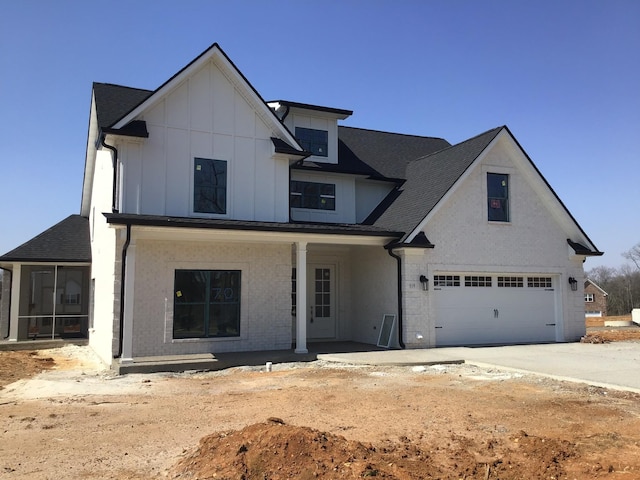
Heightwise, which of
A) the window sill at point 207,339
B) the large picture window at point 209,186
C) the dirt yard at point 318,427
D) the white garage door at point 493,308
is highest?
the large picture window at point 209,186

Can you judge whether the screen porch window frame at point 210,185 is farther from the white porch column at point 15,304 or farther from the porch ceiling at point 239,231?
the white porch column at point 15,304

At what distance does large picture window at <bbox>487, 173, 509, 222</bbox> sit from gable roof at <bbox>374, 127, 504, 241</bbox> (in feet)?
3.50

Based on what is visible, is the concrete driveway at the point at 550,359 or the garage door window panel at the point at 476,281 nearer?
the concrete driveway at the point at 550,359

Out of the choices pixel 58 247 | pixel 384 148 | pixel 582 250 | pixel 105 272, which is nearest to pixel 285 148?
pixel 105 272

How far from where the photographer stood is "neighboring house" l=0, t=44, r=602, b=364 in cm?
1316

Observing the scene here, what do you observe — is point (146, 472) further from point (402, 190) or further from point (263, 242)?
point (402, 190)

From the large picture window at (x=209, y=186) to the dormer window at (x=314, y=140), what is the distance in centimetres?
427

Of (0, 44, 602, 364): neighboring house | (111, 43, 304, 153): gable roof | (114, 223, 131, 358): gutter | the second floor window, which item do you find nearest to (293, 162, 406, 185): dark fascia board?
(0, 44, 602, 364): neighboring house

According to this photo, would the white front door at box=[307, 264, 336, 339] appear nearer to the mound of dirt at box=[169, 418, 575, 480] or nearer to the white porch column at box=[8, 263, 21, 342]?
the white porch column at box=[8, 263, 21, 342]

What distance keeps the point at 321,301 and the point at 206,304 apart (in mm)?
4647

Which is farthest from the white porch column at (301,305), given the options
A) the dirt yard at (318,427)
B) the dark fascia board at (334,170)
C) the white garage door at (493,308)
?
the white garage door at (493,308)

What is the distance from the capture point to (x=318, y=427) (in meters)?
6.59

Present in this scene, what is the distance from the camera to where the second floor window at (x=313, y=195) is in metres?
17.2

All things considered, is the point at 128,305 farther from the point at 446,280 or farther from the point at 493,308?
the point at 493,308
